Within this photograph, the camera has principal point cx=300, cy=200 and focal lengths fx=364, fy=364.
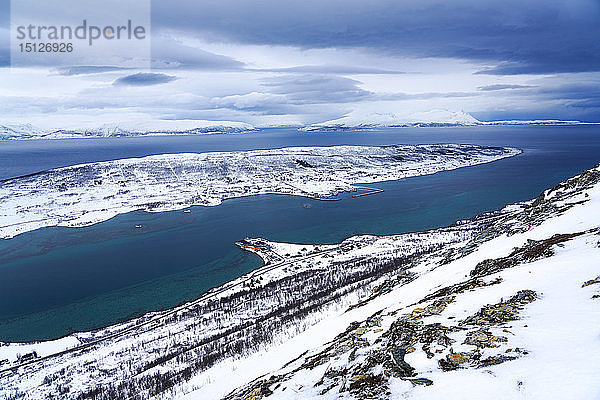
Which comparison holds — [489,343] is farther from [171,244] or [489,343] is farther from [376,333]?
[171,244]

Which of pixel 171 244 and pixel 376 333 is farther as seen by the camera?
pixel 171 244

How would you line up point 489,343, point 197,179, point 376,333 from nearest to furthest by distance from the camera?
Answer: point 489,343 → point 376,333 → point 197,179

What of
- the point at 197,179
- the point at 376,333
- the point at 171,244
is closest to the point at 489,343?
the point at 376,333

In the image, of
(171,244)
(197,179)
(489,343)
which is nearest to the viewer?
(489,343)

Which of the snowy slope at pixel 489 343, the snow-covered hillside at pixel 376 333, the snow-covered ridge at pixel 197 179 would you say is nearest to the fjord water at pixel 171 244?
the snow-covered hillside at pixel 376 333

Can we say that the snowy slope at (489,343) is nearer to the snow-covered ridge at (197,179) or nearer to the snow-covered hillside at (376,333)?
the snow-covered hillside at (376,333)

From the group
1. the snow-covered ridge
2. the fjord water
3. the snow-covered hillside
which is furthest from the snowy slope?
the snow-covered ridge
